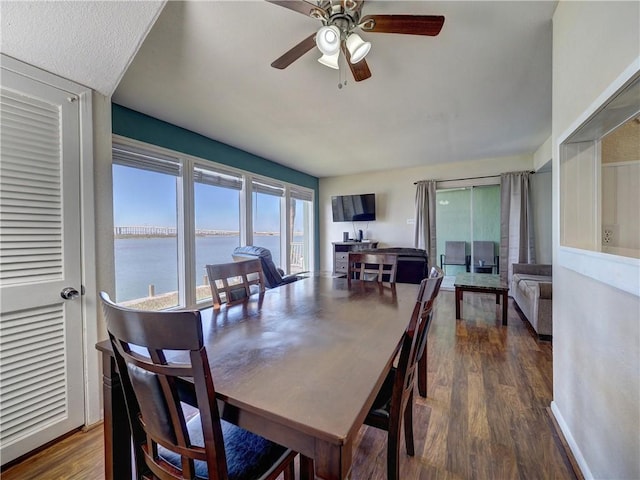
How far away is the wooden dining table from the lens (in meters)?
0.65

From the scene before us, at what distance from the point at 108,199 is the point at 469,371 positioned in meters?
3.05

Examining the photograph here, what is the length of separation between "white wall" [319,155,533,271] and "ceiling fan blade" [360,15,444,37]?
4.33 meters

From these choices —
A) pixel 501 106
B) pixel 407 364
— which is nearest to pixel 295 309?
pixel 407 364

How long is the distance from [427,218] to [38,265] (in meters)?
5.40

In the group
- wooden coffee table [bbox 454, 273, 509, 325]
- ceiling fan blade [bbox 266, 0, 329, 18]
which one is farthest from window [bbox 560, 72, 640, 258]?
wooden coffee table [bbox 454, 273, 509, 325]

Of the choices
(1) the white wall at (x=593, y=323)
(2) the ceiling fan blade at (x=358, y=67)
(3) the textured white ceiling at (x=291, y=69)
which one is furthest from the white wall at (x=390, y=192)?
(2) the ceiling fan blade at (x=358, y=67)

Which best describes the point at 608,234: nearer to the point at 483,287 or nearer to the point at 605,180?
the point at 605,180

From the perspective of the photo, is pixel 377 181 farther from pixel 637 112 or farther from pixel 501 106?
pixel 637 112

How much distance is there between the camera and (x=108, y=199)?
1.79 m

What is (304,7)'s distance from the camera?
4.71 ft

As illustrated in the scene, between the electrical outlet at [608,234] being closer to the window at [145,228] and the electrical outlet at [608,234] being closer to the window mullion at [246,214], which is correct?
the window at [145,228]

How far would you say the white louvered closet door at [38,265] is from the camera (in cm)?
138

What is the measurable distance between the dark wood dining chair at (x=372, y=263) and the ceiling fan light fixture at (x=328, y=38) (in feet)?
5.03

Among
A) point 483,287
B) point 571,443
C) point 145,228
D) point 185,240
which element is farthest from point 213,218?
point 571,443
